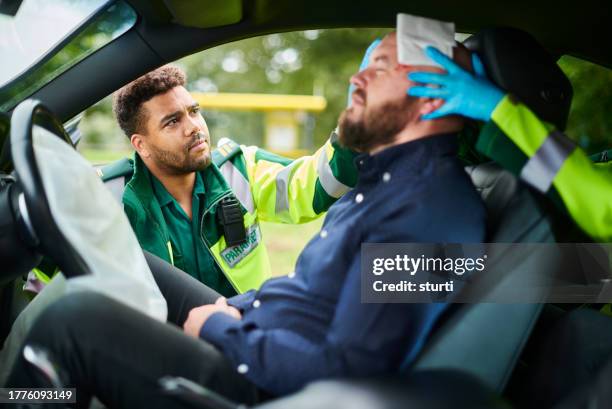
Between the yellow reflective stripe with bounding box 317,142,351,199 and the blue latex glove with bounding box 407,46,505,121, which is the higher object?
the blue latex glove with bounding box 407,46,505,121

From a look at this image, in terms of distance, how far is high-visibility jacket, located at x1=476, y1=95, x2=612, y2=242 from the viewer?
1246 millimetres

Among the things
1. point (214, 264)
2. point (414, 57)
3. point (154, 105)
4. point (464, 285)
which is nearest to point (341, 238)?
point (464, 285)

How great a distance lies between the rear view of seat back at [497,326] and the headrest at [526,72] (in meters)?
0.23

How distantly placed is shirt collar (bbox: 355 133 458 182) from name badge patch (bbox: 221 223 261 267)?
0.69m

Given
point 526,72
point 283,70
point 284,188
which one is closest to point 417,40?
point 526,72

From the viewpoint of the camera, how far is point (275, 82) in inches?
512

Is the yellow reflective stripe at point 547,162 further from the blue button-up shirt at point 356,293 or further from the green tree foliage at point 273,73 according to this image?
the green tree foliage at point 273,73

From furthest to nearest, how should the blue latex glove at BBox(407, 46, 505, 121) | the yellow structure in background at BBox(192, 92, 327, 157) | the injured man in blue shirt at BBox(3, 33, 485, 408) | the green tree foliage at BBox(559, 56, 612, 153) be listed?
the yellow structure in background at BBox(192, 92, 327, 157) < the green tree foliage at BBox(559, 56, 612, 153) < the blue latex glove at BBox(407, 46, 505, 121) < the injured man in blue shirt at BBox(3, 33, 485, 408)

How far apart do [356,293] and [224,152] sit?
1092 mm

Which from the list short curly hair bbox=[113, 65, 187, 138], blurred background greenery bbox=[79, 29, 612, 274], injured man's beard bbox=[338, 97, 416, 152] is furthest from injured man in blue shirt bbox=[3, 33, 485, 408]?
blurred background greenery bbox=[79, 29, 612, 274]

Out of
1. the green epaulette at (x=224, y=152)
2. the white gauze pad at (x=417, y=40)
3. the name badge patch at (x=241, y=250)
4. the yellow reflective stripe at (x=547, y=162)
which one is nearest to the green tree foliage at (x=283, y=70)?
the green epaulette at (x=224, y=152)

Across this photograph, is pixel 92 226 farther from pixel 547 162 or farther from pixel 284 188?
pixel 547 162

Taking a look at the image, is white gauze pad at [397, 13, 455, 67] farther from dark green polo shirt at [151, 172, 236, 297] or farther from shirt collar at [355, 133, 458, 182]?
dark green polo shirt at [151, 172, 236, 297]

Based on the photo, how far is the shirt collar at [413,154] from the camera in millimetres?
1401
